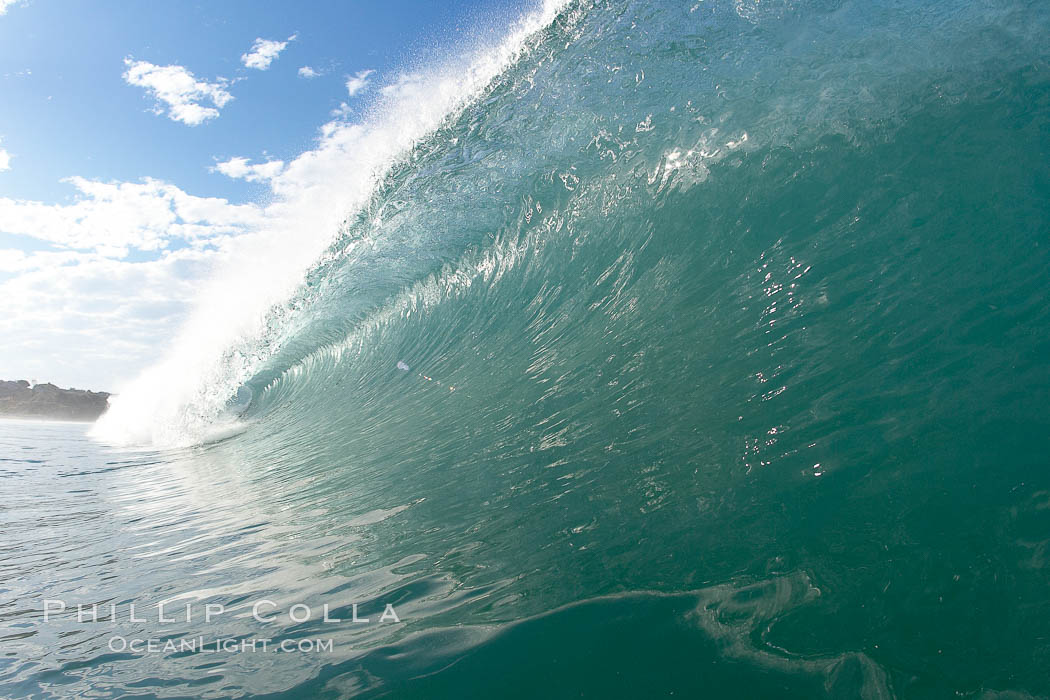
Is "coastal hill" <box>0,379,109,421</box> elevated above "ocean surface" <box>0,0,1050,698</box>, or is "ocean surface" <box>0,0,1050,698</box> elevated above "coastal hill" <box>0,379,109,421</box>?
"coastal hill" <box>0,379,109,421</box>

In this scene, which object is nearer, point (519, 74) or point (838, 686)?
point (838, 686)

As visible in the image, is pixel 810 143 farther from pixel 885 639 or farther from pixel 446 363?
pixel 446 363

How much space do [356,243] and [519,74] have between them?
3864 mm

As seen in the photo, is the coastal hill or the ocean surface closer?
the ocean surface

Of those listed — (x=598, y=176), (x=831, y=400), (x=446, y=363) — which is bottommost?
(x=831, y=400)

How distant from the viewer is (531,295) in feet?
21.7

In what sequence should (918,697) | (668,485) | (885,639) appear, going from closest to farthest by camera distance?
1. (918,697)
2. (885,639)
3. (668,485)

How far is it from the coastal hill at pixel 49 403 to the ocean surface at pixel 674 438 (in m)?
55.1

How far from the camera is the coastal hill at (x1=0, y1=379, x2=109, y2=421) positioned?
162ft

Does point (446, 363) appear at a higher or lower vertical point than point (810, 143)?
lower

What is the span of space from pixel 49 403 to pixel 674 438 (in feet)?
207

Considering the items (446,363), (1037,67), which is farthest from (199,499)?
(1037,67)

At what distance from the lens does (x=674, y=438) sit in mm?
3262

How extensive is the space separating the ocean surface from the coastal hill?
55.1 metres
